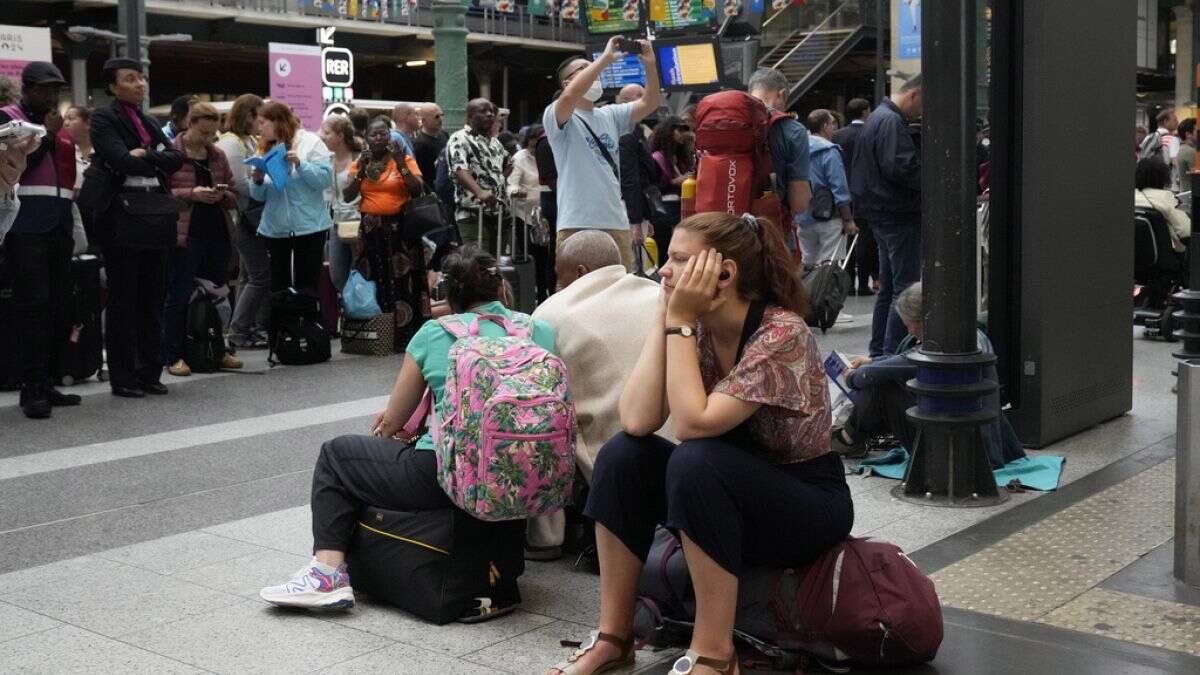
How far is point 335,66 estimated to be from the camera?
18.9m

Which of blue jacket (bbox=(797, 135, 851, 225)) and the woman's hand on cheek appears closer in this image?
the woman's hand on cheek

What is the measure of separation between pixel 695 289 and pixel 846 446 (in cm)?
296

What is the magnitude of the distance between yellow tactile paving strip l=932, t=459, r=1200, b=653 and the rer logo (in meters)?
14.8

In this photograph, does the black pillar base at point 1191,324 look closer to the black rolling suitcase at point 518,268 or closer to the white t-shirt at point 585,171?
the white t-shirt at point 585,171

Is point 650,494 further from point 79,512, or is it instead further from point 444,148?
point 444,148

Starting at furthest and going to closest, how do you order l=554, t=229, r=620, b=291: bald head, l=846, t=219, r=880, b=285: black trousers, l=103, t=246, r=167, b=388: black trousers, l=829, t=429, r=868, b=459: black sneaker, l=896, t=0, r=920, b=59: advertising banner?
l=896, t=0, r=920, b=59: advertising banner → l=846, t=219, r=880, b=285: black trousers → l=103, t=246, r=167, b=388: black trousers → l=829, t=429, r=868, b=459: black sneaker → l=554, t=229, r=620, b=291: bald head

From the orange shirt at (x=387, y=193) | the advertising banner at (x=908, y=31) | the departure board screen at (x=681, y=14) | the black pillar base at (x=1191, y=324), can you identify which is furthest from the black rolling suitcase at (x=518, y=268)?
the departure board screen at (x=681, y=14)

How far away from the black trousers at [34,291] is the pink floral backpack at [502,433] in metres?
4.62

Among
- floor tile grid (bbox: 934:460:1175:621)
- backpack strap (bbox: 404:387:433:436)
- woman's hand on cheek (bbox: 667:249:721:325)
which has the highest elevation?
woman's hand on cheek (bbox: 667:249:721:325)

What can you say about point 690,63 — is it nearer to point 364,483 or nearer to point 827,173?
point 827,173

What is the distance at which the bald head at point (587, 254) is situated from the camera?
4855 millimetres

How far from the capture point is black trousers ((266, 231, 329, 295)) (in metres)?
10.4

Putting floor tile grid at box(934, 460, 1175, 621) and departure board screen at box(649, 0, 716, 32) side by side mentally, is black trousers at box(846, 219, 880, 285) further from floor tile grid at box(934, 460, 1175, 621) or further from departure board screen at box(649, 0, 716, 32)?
floor tile grid at box(934, 460, 1175, 621)

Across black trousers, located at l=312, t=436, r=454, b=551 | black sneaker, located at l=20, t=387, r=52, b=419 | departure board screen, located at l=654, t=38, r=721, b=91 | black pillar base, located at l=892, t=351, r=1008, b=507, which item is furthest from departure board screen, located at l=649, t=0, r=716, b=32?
black trousers, located at l=312, t=436, r=454, b=551
